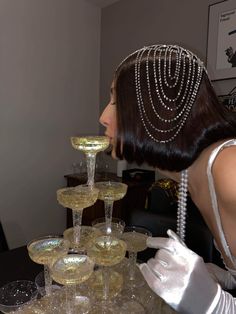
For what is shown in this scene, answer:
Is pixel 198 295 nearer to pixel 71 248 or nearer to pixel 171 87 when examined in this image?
pixel 71 248

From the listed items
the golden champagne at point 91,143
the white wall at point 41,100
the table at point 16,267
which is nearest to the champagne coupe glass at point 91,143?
the golden champagne at point 91,143

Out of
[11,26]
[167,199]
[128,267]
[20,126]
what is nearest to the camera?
[128,267]

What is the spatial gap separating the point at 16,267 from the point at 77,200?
0.44 metres

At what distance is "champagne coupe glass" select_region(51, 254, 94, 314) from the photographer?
2.04 ft

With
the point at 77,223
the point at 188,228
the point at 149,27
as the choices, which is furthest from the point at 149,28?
the point at 77,223

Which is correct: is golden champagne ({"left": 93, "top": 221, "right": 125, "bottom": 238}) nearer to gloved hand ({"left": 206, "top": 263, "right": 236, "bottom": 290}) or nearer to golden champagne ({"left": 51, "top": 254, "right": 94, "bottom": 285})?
golden champagne ({"left": 51, "top": 254, "right": 94, "bottom": 285})

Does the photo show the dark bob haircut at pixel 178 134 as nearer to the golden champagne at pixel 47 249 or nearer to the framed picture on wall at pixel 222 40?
the golden champagne at pixel 47 249

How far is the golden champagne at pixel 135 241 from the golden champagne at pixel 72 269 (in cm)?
20

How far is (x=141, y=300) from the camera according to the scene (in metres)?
0.75

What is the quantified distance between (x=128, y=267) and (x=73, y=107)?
1914mm

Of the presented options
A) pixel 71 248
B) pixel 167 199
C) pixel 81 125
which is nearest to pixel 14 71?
pixel 81 125

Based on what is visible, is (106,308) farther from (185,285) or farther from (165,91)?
(165,91)

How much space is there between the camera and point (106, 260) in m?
0.69

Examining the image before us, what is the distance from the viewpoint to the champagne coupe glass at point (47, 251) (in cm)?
70
